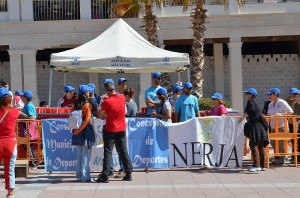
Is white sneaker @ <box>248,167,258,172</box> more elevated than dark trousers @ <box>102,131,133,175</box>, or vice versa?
dark trousers @ <box>102,131,133,175</box>

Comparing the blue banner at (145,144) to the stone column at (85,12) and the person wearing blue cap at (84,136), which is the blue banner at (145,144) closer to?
the person wearing blue cap at (84,136)

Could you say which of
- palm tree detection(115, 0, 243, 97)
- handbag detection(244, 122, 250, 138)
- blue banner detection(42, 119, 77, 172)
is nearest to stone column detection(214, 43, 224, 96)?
palm tree detection(115, 0, 243, 97)

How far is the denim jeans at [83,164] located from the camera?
466 inches

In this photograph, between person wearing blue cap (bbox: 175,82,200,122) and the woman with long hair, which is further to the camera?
person wearing blue cap (bbox: 175,82,200,122)

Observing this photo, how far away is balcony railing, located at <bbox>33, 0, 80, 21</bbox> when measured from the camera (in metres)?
24.0

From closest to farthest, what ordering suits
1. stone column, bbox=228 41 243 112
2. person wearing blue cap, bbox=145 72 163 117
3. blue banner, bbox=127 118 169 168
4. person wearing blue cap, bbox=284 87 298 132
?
blue banner, bbox=127 118 169 168 < person wearing blue cap, bbox=284 87 298 132 < person wearing blue cap, bbox=145 72 163 117 < stone column, bbox=228 41 243 112

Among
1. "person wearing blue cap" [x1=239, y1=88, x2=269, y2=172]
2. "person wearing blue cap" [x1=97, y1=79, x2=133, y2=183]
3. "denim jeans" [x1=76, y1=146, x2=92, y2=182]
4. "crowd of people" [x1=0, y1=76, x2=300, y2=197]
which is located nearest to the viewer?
"crowd of people" [x1=0, y1=76, x2=300, y2=197]

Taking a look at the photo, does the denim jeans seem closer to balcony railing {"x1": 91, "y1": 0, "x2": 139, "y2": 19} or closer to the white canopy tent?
the white canopy tent

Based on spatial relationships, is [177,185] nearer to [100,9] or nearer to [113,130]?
[113,130]

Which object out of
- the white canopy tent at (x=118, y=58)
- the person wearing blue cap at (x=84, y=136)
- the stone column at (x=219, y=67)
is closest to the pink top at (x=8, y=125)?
the person wearing blue cap at (x=84, y=136)

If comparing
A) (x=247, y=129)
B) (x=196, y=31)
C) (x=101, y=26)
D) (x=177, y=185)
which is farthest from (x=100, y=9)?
(x=177, y=185)

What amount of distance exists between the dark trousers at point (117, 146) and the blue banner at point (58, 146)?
1280 millimetres

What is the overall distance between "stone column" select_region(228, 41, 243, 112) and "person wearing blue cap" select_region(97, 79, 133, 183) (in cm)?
1232

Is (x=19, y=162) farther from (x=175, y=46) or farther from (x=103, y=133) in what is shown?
(x=175, y=46)
